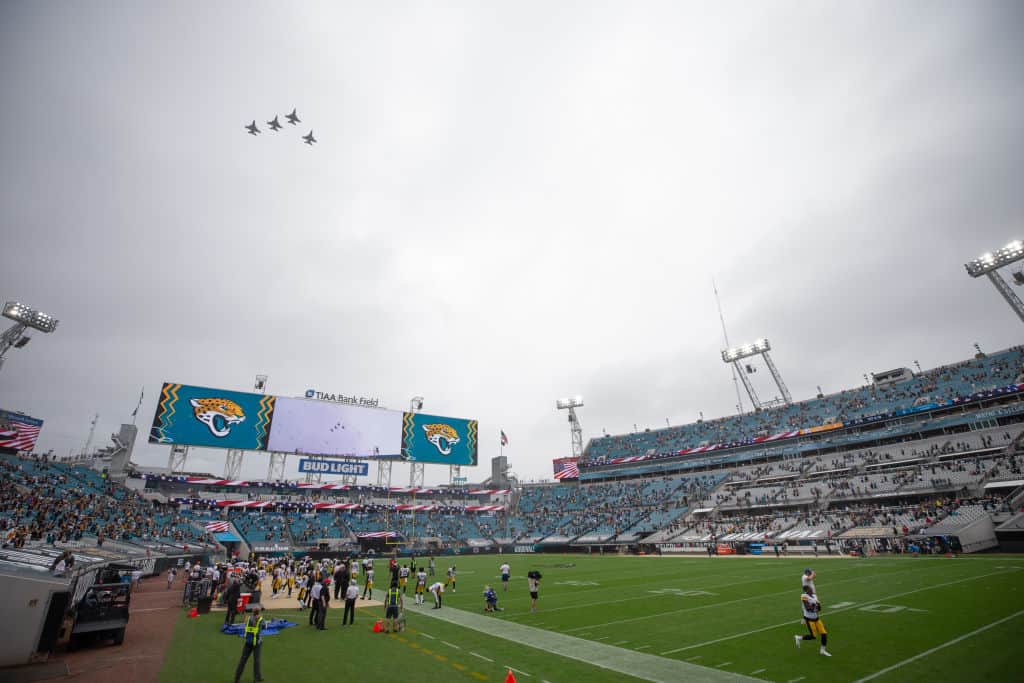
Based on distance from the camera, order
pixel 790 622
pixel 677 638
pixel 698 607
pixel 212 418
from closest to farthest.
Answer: pixel 677 638 → pixel 790 622 → pixel 698 607 → pixel 212 418

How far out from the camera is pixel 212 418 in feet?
181

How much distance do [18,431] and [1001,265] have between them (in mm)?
108256

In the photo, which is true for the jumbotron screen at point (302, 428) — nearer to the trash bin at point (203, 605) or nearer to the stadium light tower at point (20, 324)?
the stadium light tower at point (20, 324)

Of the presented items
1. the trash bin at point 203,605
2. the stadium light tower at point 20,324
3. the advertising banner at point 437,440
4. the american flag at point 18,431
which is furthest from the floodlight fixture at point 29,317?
the trash bin at point 203,605

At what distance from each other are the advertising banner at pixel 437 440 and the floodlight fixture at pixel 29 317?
141 ft

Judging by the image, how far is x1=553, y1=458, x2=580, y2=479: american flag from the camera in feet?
277

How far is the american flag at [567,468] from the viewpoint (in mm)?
84500

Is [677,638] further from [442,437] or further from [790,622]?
[442,437]

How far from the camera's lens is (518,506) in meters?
83.4

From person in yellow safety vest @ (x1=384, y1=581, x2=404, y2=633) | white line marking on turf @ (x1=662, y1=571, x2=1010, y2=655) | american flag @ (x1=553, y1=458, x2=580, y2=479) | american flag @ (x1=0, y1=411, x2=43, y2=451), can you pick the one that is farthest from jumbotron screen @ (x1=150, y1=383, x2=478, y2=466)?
white line marking on turf @ (x1=662, y1=571, x2=1010, y2=655)

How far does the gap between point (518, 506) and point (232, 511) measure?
4535cm

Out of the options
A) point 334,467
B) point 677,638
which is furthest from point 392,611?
point 334,467

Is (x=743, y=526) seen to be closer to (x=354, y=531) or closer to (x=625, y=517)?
(x=625, y=517)

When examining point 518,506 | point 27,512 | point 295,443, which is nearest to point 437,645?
point 27,512
